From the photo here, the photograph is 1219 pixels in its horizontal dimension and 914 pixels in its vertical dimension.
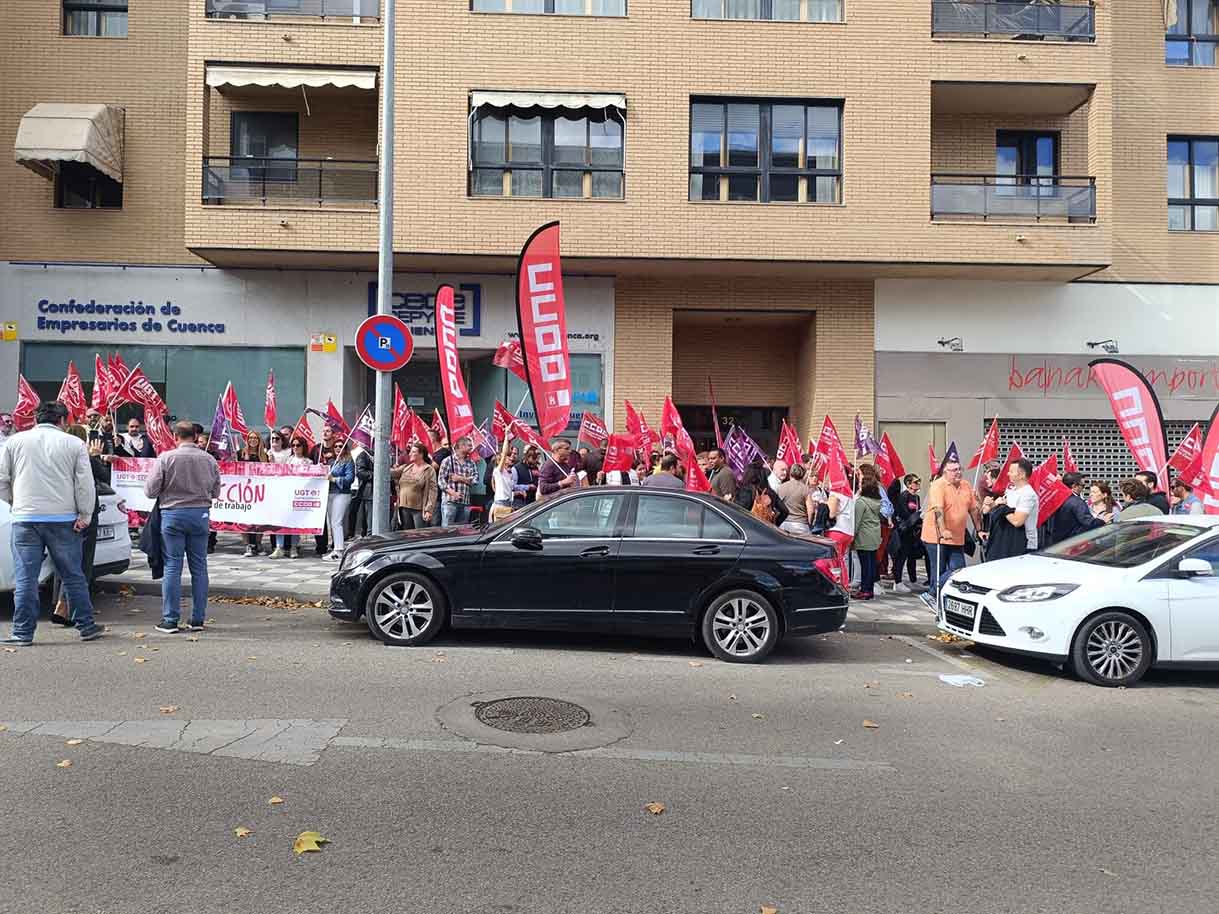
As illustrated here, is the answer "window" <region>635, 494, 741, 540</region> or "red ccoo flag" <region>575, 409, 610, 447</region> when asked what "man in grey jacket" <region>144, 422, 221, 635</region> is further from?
"red ccoo flag" <region>575, 409, 610, 447</region>

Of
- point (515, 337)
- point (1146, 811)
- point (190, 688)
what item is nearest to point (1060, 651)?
point (1146, 811)

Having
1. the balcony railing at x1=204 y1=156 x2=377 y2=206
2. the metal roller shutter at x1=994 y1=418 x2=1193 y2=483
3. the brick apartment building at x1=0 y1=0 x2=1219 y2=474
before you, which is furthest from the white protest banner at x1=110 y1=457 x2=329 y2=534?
the metal roller shutter at x1=994 y1=418 x2=1193 y2=483

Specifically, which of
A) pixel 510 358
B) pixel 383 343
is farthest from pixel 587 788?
pixel 510 358

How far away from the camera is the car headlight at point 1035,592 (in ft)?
26.3

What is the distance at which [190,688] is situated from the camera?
21.4 feet

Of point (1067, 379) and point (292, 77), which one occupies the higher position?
point (292, 77)

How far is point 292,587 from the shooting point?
10883 millimetres

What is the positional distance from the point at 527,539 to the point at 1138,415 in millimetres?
7869

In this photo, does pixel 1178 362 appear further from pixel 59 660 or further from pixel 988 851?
pixel 59 660

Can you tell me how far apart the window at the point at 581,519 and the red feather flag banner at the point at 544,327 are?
3310 millimetres

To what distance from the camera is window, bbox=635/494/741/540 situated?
8391 mm

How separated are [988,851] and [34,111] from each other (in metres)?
19.5

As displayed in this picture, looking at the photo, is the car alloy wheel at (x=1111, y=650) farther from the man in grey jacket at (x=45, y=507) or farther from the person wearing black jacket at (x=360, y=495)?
the person wearing black jacket at (x=360, y=495)

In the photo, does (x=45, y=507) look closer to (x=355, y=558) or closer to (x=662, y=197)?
(x=355, y=558)
